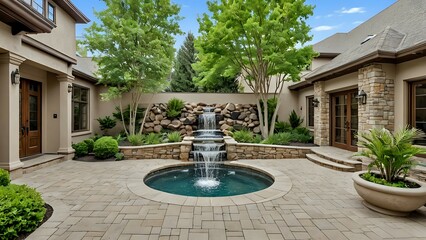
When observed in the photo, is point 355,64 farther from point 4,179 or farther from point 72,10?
point 72,10

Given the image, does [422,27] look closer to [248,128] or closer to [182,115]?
[248,128]

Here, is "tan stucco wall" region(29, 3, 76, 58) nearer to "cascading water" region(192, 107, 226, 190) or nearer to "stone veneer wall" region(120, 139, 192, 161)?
"stone veneer wall" region(120, 139, 192, 161)

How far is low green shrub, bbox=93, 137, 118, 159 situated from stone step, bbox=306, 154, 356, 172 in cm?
695

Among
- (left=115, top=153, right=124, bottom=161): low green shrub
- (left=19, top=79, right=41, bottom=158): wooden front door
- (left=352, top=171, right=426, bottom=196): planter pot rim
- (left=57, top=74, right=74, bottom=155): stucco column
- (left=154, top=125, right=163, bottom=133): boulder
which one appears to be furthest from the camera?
(left=154, top=125, right=163, bottom=133): boulder

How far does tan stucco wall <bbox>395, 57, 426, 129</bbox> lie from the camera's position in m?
6.05

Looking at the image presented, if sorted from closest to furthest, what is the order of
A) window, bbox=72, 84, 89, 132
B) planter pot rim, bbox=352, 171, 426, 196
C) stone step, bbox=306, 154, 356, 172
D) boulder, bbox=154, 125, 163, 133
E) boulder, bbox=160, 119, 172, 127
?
planter pot rim, bbox=352, 171, 426, 196 → stone step, bbox=306, 154, 356, 172 → window, bbox=72, 84, 89, 132 → boulder, bbox=154, 125, 163, 133 → boulder, bbox=160, 119, 172, 127

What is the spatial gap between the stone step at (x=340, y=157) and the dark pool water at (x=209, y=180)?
2438 millimetres

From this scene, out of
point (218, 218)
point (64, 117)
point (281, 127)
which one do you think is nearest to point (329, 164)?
point (218, 218)

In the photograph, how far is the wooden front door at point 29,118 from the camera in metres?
7.16

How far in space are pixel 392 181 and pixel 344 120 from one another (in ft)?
18.0

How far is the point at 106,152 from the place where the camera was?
26.6 feet

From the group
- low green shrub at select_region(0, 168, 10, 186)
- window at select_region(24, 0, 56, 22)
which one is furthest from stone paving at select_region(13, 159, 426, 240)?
window at select_region(24, 0, 56, 22)

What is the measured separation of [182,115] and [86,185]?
289 inches

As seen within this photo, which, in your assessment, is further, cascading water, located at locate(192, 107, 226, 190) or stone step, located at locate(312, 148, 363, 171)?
stone step, located at locate(312, 148, 363, 171)
